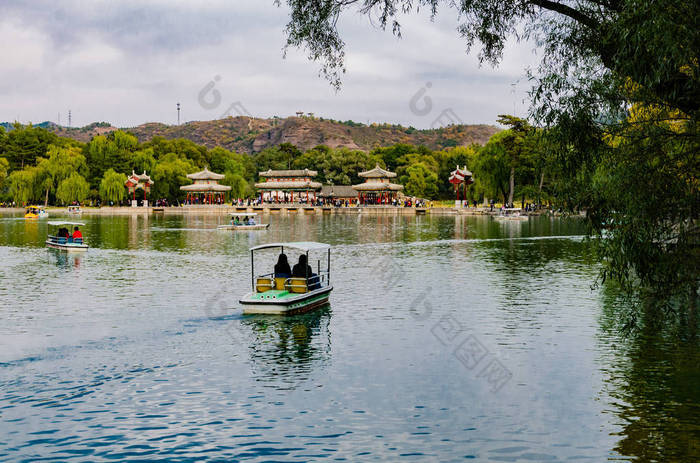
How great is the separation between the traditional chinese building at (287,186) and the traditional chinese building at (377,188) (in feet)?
29.6

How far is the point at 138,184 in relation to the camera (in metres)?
115

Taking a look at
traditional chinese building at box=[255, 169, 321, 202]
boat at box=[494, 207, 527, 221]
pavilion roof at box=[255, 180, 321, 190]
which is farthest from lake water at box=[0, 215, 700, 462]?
traditional chinese building at box=[255, 169, 321, 202]

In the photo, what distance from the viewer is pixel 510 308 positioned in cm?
2312

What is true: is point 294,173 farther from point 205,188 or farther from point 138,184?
point 138,184

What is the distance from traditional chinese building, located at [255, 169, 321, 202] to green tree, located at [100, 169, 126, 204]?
→ 84.0 feet

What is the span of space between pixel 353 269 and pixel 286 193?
3769 inches

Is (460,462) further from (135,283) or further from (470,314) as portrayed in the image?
(135,283)

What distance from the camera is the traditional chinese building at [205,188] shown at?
117675 millimetres

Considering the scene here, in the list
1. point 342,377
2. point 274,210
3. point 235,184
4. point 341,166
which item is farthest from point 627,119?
point 341,166

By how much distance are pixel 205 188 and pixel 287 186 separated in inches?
652

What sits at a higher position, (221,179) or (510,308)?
(221,179)

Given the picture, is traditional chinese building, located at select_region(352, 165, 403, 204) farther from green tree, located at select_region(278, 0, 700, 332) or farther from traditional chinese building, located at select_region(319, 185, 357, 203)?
green tree, located at select_region(278, 0, 700, 332)

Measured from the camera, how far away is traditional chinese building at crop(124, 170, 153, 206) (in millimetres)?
112812

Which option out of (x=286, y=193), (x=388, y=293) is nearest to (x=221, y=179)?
(x=286, y=193)
